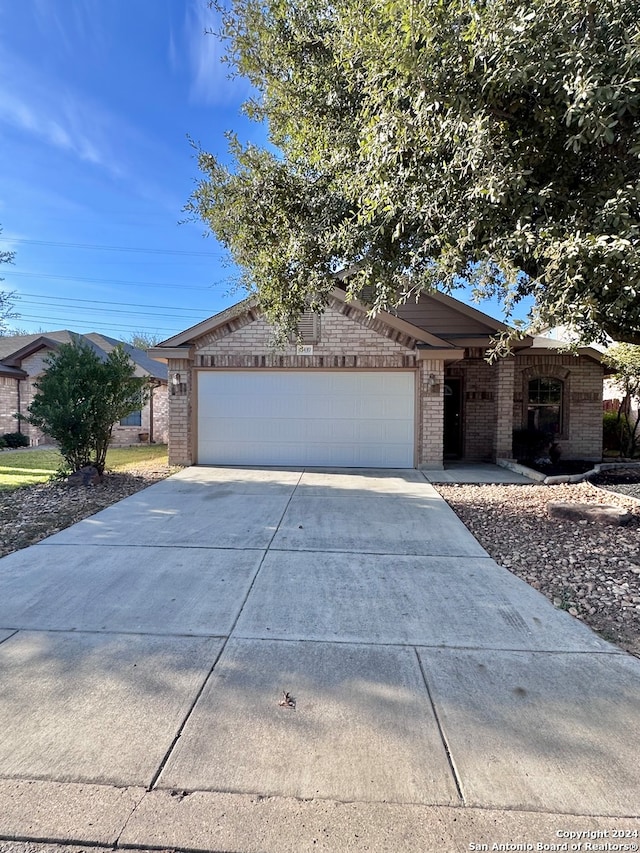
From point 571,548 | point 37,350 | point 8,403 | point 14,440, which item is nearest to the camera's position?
point 571,548

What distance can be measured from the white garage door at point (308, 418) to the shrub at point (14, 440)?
30.7 feet

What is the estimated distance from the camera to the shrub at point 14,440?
15.6 metres

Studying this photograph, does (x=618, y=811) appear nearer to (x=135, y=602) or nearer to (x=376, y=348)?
(x=135, y=602)

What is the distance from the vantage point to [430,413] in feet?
34.2

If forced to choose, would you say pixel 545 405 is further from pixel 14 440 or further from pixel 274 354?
pixel 14 440

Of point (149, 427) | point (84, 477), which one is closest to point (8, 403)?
point (149, 427)

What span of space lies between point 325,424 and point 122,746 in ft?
28.7

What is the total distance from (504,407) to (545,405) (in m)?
1.91

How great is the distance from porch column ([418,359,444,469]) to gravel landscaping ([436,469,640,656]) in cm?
228

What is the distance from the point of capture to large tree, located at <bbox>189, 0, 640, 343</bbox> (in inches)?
149

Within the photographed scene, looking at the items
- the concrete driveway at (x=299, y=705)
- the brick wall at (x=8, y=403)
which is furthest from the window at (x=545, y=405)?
the brick wall at (x=8, y=403)

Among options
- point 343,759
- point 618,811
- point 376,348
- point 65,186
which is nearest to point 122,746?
point 343,759

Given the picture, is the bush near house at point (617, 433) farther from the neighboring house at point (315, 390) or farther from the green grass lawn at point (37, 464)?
the green grass lawn at point (37, 464)

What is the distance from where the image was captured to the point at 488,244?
468 centimetres
